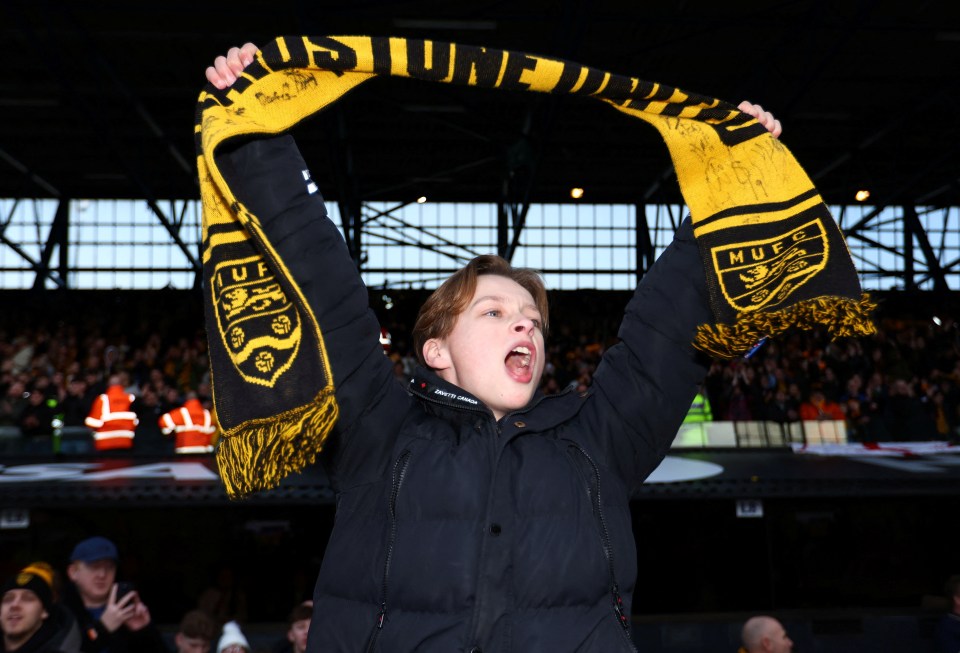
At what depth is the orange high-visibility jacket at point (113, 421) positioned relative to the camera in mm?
9938

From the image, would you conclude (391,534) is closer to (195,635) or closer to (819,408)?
(195,635)

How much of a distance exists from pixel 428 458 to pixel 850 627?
795 centimetres

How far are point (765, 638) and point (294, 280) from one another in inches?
190

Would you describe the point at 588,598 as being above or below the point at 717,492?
above

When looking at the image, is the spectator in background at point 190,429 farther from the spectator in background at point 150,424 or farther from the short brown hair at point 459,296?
the short brown hair at point 459,296

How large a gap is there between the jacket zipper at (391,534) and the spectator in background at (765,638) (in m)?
4.49

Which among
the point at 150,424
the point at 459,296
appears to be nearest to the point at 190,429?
the point at 150,424

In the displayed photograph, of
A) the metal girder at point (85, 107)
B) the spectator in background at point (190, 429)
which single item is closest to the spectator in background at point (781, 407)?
the spectator in background at point (190, 429)

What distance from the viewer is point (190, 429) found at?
33.8 ft

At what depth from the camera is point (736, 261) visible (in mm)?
2098

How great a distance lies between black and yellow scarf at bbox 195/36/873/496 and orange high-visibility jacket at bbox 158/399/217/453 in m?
8.67

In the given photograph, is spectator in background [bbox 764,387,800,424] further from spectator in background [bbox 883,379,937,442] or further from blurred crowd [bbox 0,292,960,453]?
spectator in background [bbox 883,379,937,442]

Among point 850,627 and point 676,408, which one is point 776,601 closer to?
point 850,627

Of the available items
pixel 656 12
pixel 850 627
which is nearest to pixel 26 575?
pixel 850 627
